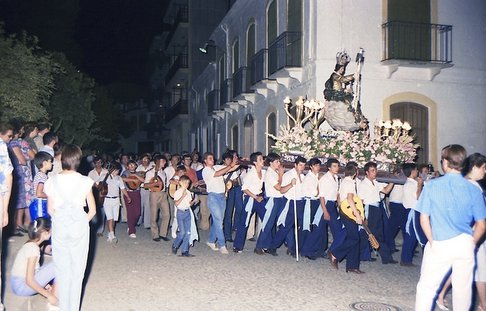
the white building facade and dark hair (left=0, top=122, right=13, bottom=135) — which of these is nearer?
dark hair (left=0, top=122, right=13, bottom=135)

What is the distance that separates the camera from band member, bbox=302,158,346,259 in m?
10.0

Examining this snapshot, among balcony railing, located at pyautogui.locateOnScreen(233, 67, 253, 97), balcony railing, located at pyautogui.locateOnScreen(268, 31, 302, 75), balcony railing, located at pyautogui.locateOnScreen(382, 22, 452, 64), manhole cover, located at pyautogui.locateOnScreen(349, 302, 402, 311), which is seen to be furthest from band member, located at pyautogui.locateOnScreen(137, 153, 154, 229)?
balcony railing, located at pyautogui.locateOnScreen(233, 67, 253, 97)

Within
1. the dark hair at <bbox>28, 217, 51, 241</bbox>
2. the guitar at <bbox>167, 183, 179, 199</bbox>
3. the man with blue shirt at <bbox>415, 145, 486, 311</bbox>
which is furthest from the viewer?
the guitar at <bbox>167, 183, 179, 199</bbox>

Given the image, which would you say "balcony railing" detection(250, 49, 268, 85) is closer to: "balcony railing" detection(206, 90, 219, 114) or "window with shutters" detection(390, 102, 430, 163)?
"window with shutters" detection(390, 102, 430, 163)

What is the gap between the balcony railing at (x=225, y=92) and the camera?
2580 cm

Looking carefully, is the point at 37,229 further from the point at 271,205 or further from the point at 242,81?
the point at 242,81

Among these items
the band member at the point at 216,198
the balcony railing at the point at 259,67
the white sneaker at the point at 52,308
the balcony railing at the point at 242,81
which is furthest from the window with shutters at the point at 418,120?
the white sneaker at the point at 52,308

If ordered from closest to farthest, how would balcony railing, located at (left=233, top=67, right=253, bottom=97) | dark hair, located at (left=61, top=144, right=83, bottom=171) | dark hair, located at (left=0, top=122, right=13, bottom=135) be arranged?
dark hair, located at (left=61, top=144, right=83, bottom=171) < dark hair, located at (left=0, top=122, right=13, bottom=135) < balcony railing, located at (left=233, top=67, right=253, bottom=97)

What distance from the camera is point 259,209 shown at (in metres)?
11.1

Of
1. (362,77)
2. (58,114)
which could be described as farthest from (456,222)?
(58,114)

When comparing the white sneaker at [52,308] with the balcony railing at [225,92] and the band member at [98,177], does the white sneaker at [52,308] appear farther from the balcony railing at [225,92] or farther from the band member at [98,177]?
the balcony railing at [225,92]

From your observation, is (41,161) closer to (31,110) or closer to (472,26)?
(31,110)

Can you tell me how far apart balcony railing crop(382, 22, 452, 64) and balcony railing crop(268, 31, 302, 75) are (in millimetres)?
2626

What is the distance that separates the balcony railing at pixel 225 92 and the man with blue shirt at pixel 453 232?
20.7 meters
